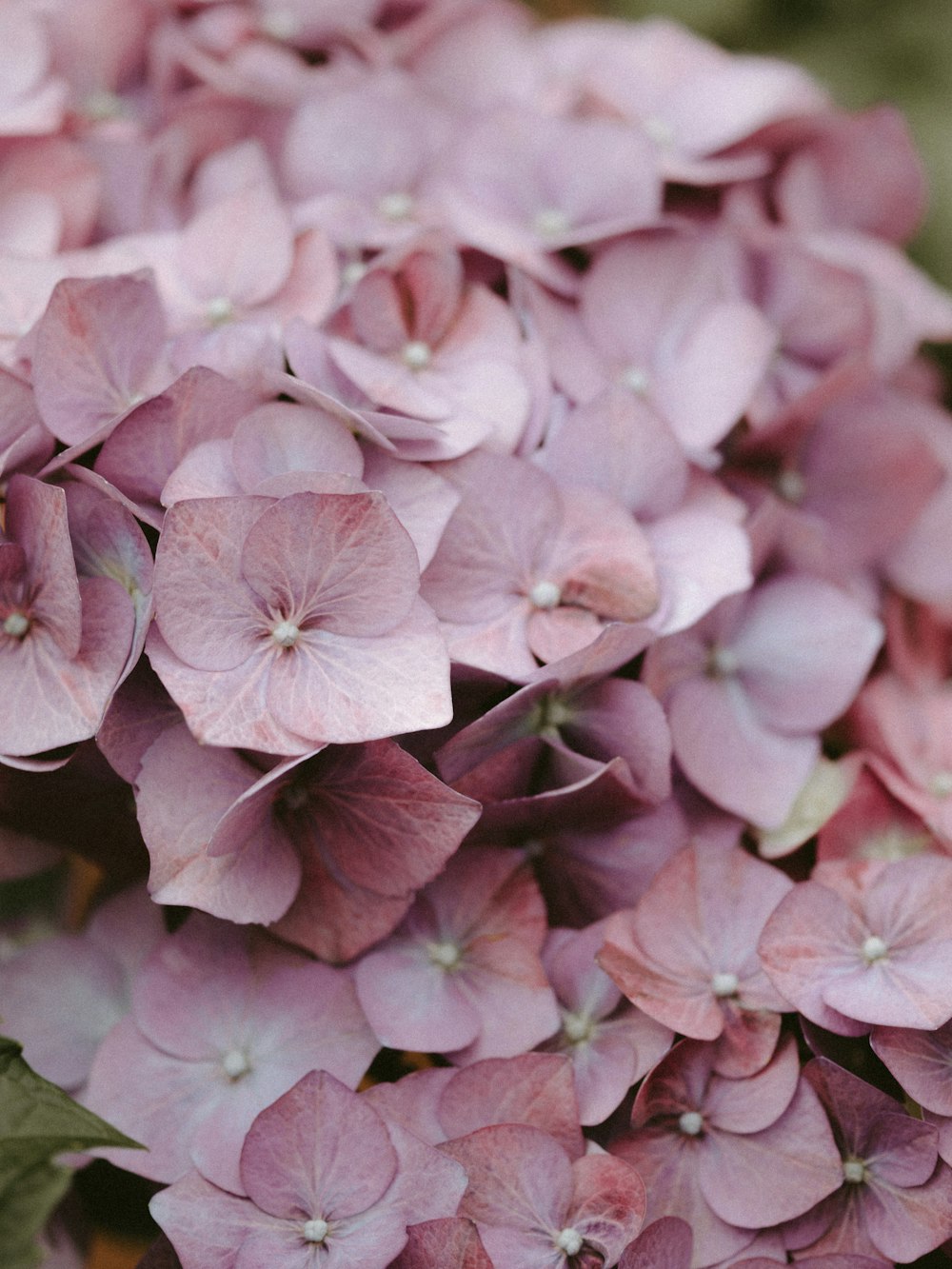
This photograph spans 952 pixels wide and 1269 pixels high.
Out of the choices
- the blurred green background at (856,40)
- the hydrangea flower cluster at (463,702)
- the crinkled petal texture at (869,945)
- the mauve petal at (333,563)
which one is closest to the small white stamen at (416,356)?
the hydrangea flower cluster at (463,702)

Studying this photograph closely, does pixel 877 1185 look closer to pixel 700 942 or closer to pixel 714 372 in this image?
pixel 700 942

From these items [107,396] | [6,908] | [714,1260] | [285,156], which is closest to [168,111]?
[285,156]

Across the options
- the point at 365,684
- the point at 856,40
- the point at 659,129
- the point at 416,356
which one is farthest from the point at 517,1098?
the point at 856,40

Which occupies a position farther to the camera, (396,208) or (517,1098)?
(396,208)

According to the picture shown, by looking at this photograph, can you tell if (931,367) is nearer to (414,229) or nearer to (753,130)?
(753,130)

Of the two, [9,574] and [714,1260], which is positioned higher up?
[9,574]

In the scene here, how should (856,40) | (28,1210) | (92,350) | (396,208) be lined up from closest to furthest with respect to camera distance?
(28,1210)
(92,350)
(396,208)
(856,40)

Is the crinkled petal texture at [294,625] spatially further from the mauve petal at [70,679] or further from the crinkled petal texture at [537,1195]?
the crinkled petal texture at [537,1195]
